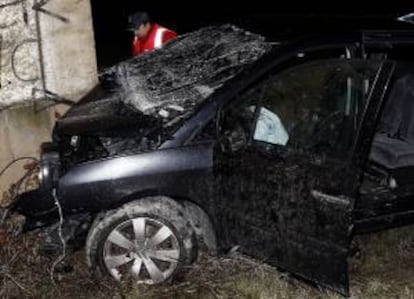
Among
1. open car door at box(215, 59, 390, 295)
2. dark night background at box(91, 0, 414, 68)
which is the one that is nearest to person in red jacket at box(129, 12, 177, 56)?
open car door at box(215, 59, 390, 295)

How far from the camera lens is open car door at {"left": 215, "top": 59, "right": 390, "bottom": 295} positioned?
4.32 m

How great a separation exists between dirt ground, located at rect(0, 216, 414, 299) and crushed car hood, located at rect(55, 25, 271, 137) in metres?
0.99

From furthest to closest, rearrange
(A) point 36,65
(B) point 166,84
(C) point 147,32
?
(C) point 147,32 → (A) point 36,65 → (B) point 166,84

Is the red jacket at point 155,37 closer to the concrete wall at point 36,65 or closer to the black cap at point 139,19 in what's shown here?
the black cap at point 139,19

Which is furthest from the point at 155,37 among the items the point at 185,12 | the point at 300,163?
the point at 185,12

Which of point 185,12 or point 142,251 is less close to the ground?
point 142,251

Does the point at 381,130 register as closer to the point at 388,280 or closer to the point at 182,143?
the point at 388,280

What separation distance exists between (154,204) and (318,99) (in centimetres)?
125

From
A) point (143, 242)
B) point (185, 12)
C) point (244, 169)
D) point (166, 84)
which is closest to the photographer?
point (244, 169)

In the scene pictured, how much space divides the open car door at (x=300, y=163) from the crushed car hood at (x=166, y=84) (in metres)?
0.42

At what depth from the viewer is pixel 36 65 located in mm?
6770

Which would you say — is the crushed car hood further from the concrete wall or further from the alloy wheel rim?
the concrete wall

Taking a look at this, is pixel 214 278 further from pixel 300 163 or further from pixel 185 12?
pixel 185 12

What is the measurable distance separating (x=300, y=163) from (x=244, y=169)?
382 mm
